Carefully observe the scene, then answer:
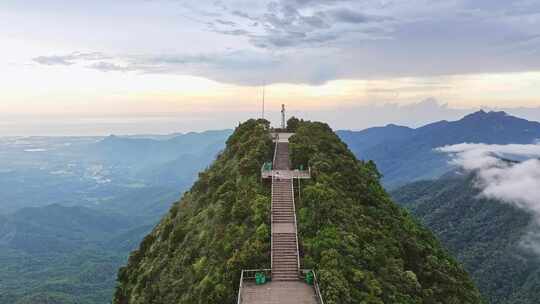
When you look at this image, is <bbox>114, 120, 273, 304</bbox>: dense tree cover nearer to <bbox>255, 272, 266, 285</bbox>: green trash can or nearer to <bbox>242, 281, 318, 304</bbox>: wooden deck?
<bbox>242, 281, 318, 304</bbox>: wooden deck

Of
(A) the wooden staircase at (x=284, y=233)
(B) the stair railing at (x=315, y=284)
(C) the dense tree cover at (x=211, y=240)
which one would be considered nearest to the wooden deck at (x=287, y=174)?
(A) the wooden staircase at (x=284, y=233)

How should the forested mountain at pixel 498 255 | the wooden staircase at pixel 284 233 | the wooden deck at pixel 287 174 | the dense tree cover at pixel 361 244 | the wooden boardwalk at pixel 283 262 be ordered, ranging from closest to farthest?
the wooden boardwalk at pixel 283 262 < the dense tree cover at pixel 361 244 < the wooden staircase at pixel 284 233 < the wooden deck at pixel 287 174 < the forested mountain at pixel 498 255

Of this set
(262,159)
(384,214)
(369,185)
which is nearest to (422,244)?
(384,214)

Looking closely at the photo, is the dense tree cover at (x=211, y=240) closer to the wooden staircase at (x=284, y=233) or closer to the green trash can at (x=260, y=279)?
the wooden staircase at (x=284, y=233)

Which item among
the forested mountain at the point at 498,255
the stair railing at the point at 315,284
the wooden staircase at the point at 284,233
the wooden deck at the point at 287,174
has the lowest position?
the forested mountain at the point at 498,255

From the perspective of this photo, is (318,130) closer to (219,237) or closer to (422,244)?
(422,244)

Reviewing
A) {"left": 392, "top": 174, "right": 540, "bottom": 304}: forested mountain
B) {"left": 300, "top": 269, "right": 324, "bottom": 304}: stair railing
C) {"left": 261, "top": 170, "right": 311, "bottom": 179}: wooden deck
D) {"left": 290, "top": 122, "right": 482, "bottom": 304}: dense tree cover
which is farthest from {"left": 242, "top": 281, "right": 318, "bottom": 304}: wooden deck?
{"left": 392, "top": 174, "right": 540, "bottom": 304}: forested mountain

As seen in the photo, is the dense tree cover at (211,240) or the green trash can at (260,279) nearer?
the green trash can at (260,279)
